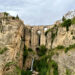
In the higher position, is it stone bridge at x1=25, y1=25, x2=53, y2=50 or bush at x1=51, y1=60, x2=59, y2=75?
stone bridge at x1=25, y1=25, x2=53, y2=50

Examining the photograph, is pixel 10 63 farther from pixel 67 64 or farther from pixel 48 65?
pixel 67 64

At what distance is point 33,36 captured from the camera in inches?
1694

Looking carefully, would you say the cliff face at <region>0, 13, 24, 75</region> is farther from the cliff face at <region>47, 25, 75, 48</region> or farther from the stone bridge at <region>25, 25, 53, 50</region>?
the cliff face at <region>47, 25, 75, 48</region>

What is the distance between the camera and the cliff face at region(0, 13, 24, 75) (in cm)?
3045

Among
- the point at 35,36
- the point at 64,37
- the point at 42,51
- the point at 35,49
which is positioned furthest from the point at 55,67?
the point at 35,36

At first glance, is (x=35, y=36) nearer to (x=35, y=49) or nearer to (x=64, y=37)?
(x=35, y=49)

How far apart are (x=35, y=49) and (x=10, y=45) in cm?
1018

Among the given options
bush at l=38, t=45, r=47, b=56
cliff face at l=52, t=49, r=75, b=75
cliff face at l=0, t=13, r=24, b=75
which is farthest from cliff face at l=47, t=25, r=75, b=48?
cliff face at l=0, t=13, r=24, b=75

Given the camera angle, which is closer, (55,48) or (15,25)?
(15,25)

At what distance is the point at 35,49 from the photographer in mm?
41594

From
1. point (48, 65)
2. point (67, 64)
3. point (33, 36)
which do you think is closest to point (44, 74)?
point (48, 65)

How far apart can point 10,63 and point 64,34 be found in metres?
13.8

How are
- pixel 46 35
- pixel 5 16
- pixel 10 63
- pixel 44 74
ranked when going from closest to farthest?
1. pixel 10 63
2. pixel 44 74
3. pixel 5 16
4. pixel 46 35

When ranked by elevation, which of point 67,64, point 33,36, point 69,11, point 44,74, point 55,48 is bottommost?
point 44,74
